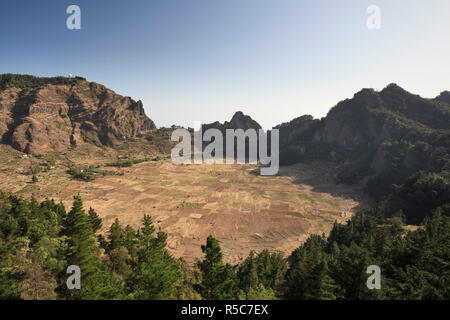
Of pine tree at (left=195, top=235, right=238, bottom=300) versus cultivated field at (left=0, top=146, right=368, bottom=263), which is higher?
pine tree at (left=195, top=235, right=238, bottom=300)

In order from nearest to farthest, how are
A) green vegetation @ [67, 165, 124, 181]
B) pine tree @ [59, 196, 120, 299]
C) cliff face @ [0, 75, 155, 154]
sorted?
pine tree @ [59, 196, 120, 299]
green vegetation @ [67, 165, 124, 181]
cliff face @ [0, 75, 155, 154]

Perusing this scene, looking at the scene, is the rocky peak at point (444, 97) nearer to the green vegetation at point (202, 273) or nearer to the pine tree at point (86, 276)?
the green vegetation at point (202, 273)

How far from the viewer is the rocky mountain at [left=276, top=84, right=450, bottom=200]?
298 feet

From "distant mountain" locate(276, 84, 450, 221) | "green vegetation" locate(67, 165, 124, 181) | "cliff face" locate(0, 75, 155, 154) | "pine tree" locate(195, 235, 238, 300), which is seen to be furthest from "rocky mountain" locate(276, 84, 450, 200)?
"cliff face" locate(0, 75, 155, 154)

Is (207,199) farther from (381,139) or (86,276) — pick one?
(381,139)

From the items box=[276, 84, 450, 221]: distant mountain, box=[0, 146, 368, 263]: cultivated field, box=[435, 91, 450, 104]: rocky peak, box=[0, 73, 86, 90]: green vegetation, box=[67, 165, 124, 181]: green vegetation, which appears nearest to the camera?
box=[0, 146, 368, 263]: cultivated field

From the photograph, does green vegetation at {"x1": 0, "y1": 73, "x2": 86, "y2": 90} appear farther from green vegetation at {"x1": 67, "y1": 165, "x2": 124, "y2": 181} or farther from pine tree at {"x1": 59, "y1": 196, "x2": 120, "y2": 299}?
pine tree at {"x1": 59, "y1": 196, "x2": 120, "y2": 299}

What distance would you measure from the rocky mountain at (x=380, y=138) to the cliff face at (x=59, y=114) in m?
152

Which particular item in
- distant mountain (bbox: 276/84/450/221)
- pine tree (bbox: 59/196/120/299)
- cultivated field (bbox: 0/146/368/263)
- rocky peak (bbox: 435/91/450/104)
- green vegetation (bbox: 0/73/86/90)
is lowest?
cultivated field (bbox: 0/146/368/263)

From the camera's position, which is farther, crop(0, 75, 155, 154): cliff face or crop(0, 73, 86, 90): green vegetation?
crop(0, 73, 86, 90): green vegetation

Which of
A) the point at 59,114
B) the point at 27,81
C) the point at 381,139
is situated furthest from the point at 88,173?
the point at 381,139

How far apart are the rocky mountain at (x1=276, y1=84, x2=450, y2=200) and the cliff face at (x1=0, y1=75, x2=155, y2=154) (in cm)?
15164

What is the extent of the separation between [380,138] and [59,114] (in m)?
232

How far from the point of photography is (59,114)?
6088 inches
